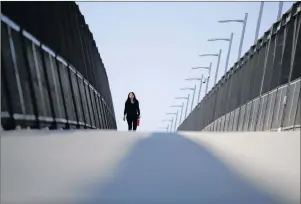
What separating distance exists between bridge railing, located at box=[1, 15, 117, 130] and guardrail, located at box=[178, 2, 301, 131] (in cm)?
869

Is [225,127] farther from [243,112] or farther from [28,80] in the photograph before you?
[28,80]

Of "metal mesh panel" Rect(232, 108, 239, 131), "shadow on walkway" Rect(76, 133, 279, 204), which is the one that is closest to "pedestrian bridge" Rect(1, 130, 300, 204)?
"shadow on walkway" Rect(76, 133, 279, 204)

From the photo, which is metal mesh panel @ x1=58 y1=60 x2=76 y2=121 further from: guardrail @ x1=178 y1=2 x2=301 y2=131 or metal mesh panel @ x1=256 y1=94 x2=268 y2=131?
metal mesh panel @ x1=256 y1=94 x2=268 y2=131

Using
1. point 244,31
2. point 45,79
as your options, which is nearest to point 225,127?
point 244,31

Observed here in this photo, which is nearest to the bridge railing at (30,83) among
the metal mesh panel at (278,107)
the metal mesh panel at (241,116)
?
the metal mesh panel at (278,107)

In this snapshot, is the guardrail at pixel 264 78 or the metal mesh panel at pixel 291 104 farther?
the guardrail at pixel 264 78

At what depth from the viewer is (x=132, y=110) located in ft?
57.2

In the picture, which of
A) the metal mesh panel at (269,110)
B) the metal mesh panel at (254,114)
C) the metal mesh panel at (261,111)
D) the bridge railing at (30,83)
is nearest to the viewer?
the bridge railing at (30,83)

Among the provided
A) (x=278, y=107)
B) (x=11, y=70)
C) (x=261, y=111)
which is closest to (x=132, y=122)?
(x=11, y=70)

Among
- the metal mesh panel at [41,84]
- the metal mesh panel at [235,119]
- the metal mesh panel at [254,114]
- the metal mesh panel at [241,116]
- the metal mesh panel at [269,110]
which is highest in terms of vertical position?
the metal mesh panel at [41,84]

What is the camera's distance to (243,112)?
131 feet

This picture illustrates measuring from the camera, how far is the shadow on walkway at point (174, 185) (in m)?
5.58

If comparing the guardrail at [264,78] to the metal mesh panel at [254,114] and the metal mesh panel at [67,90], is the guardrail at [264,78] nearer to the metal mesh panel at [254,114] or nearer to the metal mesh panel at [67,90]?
the metal mesh panel at [254,114]

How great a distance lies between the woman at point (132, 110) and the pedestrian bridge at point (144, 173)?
939 cm
